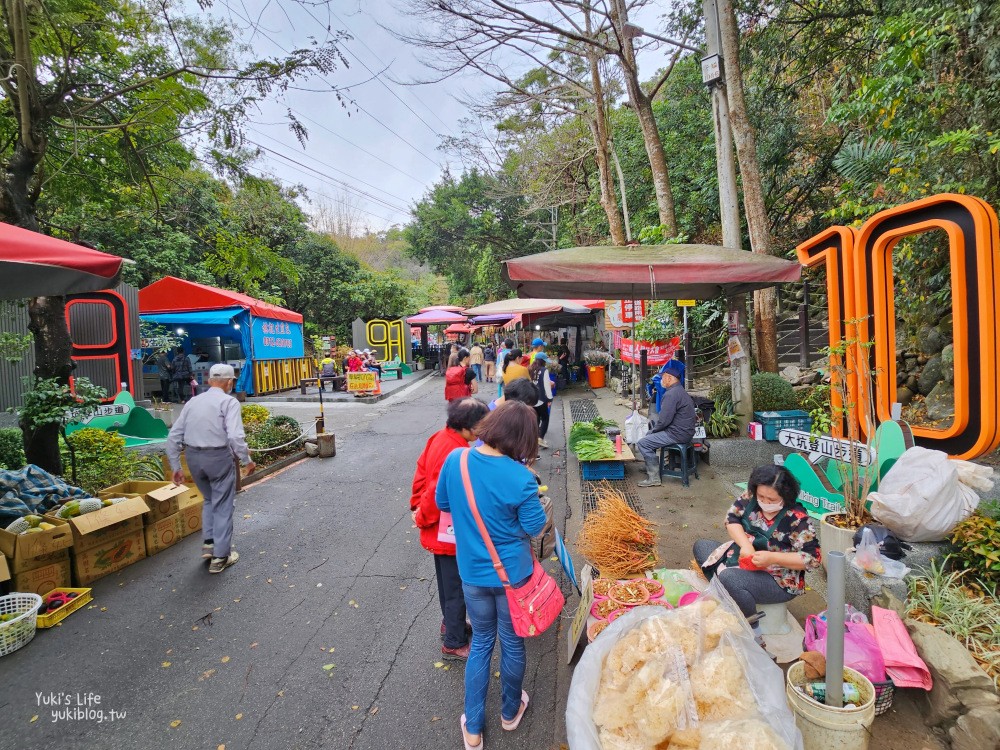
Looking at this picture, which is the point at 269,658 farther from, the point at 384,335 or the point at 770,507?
the point at 384,335

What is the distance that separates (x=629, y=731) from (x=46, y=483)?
5615 millimetres

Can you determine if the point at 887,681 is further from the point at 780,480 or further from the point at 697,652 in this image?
the point at 697,652

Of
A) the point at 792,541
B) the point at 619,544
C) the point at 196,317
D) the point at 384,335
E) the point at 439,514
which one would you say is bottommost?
the point at 619,544

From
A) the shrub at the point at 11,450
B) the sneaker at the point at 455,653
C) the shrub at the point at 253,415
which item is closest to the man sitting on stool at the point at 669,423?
the sneaker at the point at 455,653

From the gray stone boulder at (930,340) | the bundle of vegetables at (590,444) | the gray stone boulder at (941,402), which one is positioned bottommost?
the bundle of vegetables at (590,444)

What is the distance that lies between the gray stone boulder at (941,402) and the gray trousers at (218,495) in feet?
28.7

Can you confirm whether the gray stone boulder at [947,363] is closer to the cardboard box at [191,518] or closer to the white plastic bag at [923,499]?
the white plastic bag at [923,499]

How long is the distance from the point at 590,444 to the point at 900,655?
415 cm

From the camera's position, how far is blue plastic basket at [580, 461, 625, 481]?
6.56 metres

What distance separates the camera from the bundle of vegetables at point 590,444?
6.41m

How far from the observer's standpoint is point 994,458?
18.4ft

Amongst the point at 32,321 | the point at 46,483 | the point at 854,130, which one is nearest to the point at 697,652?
the point at 46,483

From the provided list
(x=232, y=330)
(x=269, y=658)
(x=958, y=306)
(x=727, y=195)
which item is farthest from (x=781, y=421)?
(x=232, y=330)

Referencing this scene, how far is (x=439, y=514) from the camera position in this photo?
3033 millimetres
